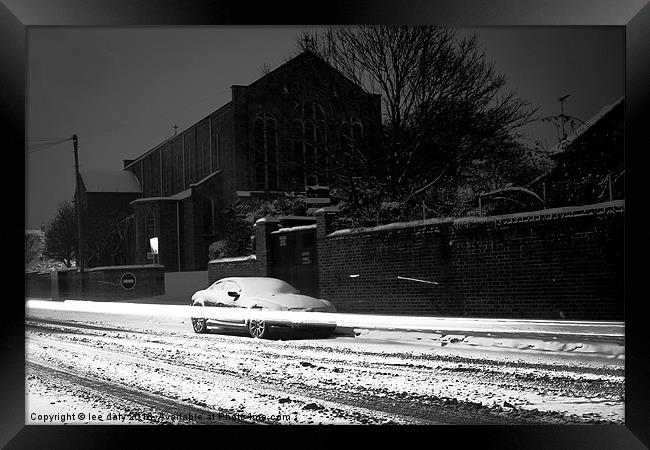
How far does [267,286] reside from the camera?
5703 millimetres

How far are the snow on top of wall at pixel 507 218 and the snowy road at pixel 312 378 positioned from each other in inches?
33.7

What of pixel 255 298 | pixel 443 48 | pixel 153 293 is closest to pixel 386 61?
pixel 443 48

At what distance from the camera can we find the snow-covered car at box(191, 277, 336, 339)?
5.66 m

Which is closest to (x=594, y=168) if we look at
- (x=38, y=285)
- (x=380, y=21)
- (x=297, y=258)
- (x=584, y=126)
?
(x=584, y=126)

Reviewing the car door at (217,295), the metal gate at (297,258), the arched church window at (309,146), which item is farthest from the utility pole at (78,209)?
the arched church window at (309,146)

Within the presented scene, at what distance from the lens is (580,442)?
5.12m

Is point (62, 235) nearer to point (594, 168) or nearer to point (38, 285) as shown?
point (38, 285)

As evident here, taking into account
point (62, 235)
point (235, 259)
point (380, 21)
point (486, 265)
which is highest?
point (380, 21)

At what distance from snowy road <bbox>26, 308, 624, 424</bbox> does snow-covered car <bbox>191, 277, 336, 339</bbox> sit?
0.09m

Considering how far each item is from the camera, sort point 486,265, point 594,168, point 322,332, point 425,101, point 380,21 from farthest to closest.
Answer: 1. point 425,101
2. point 322,332
3. point 486,265
4. point 594,168
5. point 380,21

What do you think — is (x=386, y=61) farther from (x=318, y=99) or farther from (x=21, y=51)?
(x=21, y=51)

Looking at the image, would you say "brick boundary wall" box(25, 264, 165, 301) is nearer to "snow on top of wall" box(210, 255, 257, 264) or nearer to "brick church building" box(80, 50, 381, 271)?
"brick church building" box(80, 50, 381, 271)

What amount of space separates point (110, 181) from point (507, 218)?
3232 millimetres

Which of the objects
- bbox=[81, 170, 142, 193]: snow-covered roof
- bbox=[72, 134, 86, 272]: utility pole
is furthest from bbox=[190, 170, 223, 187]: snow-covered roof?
bbox=[72, 134, 86, 272]: utility pole
